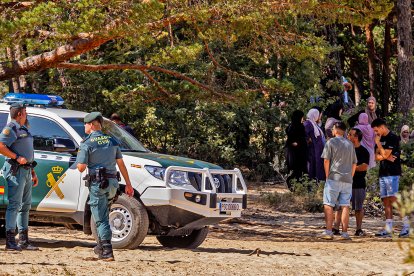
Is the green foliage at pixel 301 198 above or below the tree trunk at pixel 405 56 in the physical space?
below

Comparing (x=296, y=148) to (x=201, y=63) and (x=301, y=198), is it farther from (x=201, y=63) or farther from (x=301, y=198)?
(x=201, y=63)

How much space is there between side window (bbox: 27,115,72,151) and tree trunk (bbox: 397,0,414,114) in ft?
52.3

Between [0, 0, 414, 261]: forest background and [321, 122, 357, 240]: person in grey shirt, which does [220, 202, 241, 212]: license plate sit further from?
[0, 0, 414, 261]: forest background

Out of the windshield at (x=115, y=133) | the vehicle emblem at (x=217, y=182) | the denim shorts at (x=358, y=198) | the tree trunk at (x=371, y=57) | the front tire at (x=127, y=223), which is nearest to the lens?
the front tire at (x=127, y=223)

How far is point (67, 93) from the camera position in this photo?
73.2 feet

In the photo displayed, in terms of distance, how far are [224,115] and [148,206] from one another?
38.2ft

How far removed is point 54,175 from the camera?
12.1 metres

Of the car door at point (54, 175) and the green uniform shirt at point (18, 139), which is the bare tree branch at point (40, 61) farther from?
the green uniform shirt at point (18, 139)

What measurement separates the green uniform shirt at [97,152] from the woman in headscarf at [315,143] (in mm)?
8369

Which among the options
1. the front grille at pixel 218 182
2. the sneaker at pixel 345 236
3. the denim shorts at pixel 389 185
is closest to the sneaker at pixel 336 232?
the sneaker at pixel 345 236

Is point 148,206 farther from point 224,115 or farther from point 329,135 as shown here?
point 224,115

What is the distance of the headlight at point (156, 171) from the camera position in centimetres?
1181

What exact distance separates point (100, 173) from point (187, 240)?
8.23ft

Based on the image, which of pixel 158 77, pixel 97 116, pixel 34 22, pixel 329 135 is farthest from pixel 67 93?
pixel 97 116
